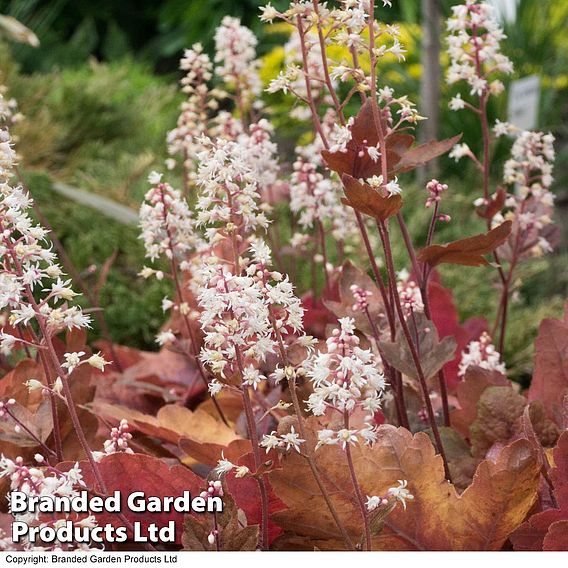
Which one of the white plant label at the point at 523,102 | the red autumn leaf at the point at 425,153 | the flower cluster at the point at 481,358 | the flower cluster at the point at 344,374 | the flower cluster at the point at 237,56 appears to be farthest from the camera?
the white plant label at the point at 523,102

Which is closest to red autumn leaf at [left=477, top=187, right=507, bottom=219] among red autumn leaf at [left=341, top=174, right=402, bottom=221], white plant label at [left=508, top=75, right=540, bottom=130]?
red autumn leaf at [left=341, top=174, right=402, bottom=221]

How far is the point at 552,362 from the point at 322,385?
1.11 feet

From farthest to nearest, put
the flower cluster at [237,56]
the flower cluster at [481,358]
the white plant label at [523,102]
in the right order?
the white plant label at [523,102], the flower cluster at [237,56], the flower cluster at [481,358]

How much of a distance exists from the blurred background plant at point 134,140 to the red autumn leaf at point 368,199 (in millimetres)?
499

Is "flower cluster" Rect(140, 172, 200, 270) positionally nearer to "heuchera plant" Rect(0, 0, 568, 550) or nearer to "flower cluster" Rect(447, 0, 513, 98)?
"heuchera plant" Rect(0, 0, 568, 550)

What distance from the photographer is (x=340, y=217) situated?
0.98 metres

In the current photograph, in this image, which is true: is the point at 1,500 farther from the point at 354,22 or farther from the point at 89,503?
the point at 354,22

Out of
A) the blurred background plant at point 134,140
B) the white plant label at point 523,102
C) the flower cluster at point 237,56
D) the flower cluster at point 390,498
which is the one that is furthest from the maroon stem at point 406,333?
the white plant label at point 523,102

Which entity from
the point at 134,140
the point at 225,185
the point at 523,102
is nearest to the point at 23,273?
the point at 225,185

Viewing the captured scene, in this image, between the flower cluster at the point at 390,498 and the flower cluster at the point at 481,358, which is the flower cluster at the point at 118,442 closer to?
the flower cluster at the point at 390,498

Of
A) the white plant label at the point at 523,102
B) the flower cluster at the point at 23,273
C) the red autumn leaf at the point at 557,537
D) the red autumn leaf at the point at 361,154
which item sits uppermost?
the white plant label at the point at 523,102

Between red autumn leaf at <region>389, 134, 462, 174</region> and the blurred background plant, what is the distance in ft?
1.46

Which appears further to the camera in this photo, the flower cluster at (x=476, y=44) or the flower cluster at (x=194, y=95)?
the flower cluster at (x=194, y=95)

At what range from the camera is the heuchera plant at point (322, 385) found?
58 cm
